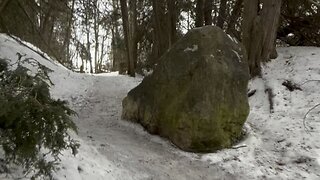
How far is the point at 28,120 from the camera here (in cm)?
466

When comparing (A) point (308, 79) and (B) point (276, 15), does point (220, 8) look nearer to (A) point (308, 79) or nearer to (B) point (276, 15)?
(B) point (276, 15)

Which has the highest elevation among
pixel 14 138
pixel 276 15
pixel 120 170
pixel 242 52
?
pixel 276 15

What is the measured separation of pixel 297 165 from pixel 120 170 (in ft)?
10.1

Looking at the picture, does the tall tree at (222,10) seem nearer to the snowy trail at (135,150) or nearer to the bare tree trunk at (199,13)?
the bare tree trunk at (199,13)

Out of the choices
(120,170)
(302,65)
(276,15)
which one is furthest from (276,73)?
(120,170)

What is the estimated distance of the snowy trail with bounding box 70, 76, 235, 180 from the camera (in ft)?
23.4

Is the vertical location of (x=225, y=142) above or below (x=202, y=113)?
below

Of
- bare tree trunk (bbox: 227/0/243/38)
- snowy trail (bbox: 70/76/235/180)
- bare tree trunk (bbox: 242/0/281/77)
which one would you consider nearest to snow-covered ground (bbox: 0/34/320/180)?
snowy trail (bbox: 70/76/235/180)

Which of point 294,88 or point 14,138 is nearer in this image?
point 14,138

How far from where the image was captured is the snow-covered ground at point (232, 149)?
6953 mm

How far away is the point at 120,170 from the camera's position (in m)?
6.88

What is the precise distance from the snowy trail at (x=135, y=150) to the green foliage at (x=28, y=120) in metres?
2.21

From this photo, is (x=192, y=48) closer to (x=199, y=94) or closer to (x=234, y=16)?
(x=199, y=94)

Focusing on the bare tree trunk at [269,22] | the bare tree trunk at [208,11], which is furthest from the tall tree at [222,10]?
the bare tree trunk at [269,22]
